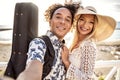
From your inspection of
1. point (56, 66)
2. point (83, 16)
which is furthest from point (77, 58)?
point (83, 16)

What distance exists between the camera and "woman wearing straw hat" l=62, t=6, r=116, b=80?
179 centimetres

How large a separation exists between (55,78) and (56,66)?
75 millimetres

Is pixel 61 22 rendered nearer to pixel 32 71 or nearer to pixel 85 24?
pixel 85 24

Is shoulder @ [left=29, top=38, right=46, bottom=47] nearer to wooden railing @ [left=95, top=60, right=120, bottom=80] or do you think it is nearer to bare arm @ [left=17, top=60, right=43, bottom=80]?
bare arm @ [left=17, top=60, right=43, bottom=80]

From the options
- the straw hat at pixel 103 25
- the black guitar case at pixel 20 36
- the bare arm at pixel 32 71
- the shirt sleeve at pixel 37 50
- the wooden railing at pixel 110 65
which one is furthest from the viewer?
the wooden railing at pixel 110 65

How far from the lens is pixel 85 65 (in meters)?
1.79

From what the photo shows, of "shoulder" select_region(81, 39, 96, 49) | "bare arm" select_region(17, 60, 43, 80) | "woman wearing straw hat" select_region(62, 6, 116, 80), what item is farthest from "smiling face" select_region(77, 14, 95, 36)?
"bare arm" select_region(17, 60, 43, 80)

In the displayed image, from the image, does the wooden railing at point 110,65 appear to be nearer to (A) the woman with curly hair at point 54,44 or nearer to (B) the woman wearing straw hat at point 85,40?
(B) the woman wearing straw hat at point 85,40

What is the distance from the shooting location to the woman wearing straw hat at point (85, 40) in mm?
1793

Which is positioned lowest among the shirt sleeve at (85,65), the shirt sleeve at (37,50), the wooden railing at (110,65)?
the wooden railing at (110,65)

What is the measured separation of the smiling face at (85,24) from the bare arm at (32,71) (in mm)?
587

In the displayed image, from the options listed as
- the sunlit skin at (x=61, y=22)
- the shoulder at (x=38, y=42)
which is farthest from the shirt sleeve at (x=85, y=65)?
the shoulder at (x=38, y=42)

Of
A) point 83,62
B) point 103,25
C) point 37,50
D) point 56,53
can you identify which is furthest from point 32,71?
point 103,25

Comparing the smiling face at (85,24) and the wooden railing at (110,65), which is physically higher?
the smiling face at (85,24)
